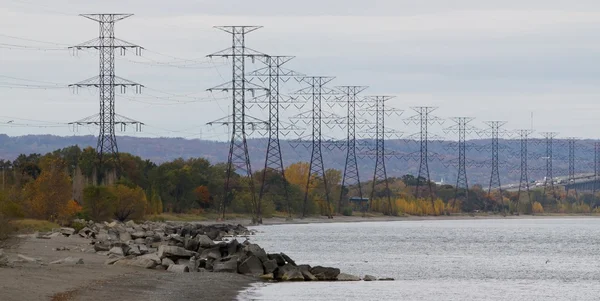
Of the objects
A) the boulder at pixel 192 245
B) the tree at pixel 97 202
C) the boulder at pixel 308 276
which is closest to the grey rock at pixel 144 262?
the boulder at pixel 308 276

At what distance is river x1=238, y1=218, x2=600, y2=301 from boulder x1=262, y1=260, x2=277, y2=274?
344 cm

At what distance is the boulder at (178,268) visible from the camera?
54.3 metres

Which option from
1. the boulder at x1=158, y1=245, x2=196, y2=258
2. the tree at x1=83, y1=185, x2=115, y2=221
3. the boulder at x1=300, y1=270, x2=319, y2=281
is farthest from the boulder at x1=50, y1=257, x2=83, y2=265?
the tree at x1=83, y1=185, x2=115, y2=221

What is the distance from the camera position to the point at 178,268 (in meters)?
54.6

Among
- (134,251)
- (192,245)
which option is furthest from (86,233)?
(134,251)

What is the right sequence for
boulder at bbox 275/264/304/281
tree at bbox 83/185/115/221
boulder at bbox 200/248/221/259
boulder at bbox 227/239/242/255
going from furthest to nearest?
tree at bbox 83/185/115/221
boulder at bbox 227/239/242/255
boulder at bbox 200/248/221/259
boulder at bbox 275/264/304/281

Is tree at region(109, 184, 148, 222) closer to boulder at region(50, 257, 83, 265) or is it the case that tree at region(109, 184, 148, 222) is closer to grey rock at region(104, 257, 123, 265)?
grey rock at region(104, 257, 123, 265)

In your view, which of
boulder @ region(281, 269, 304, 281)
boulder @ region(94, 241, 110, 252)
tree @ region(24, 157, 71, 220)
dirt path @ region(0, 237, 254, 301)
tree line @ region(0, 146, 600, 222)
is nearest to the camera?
dirt path @ region(0, 237, 254, 301)

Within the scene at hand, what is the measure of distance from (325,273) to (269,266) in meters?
2.92

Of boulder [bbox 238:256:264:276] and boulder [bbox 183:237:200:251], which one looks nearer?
boulder [bbox 238:256:264:276]

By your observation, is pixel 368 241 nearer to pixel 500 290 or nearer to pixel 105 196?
pixel 105 196

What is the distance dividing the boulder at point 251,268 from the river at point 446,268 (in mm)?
4329

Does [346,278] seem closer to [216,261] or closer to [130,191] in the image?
[216,261]

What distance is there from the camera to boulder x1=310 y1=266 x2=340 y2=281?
182ft
